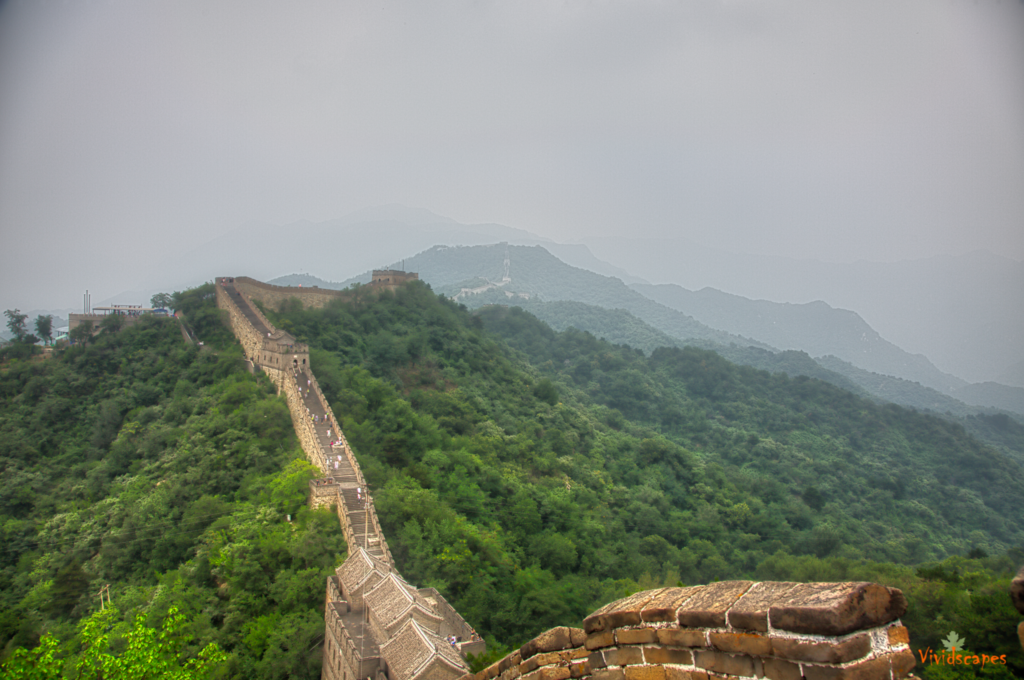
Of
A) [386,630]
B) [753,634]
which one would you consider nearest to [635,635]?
[753,634]

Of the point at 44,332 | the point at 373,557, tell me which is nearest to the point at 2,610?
the point at 373,557

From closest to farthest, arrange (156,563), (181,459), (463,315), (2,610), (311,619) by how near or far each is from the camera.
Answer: (311,619) < (2,610) < (156,563) < (181,459) < (463,315)

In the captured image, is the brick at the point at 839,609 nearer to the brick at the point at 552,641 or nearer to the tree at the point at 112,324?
the brick at the point at 552,641

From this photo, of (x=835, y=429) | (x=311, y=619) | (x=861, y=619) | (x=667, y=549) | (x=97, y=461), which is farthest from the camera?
(x=835, y=429)

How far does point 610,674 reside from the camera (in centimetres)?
470

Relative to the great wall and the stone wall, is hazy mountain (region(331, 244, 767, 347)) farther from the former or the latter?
the great wall

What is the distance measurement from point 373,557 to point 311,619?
265cm

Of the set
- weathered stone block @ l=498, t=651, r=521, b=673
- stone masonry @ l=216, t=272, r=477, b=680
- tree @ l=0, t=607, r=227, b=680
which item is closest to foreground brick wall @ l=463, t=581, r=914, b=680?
weathered stone block @ l=498, t=651, r=521, b=673

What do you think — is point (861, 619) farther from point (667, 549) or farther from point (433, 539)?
point (667, 549)

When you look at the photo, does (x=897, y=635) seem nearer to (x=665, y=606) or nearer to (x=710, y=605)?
(x=710, y=605)

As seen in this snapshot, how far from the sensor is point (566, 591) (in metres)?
26.4

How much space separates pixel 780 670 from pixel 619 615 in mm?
1278

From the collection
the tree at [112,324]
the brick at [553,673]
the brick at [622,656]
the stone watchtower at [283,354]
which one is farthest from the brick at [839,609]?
the tree at [112,324]

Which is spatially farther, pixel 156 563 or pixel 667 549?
pixel 667 549
